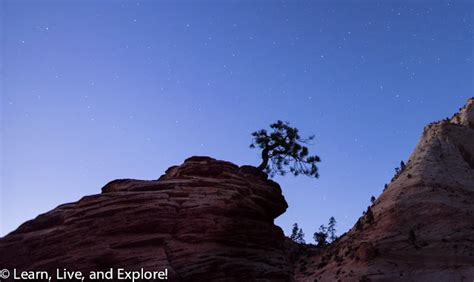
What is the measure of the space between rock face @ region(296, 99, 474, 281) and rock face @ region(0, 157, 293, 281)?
7.65 meters

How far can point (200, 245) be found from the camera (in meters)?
26.2

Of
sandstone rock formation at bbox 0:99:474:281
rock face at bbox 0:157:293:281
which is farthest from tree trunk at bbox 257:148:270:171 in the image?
rock face at bbox 0:157:293:281

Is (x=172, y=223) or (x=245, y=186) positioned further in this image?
(x=245, y=186)

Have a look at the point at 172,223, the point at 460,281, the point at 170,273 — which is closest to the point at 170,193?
the point at 172,223

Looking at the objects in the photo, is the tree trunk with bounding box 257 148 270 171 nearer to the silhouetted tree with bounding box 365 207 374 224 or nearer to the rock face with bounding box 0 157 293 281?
the silhouetted tree with bounding box 365 207 374 224

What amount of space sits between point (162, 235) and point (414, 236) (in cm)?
1996

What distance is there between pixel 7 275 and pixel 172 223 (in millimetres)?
9049

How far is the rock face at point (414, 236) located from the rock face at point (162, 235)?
7.65 m

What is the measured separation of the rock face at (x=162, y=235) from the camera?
24.6 m

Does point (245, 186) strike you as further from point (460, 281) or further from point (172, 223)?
point (460, 281)

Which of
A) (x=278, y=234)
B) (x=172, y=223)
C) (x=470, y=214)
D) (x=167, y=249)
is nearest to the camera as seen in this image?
(x=167, y=249)

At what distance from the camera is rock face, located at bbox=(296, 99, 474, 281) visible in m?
31.9

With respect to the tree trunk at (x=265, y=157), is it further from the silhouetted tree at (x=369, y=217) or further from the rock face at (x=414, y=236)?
the silhouetted tree at (x=369, y=217)

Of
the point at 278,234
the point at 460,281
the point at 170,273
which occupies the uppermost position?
the point at 278,234
